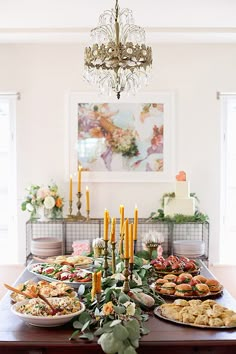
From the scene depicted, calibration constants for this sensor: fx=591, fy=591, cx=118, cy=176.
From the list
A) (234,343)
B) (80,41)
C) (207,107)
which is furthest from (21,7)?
(234,343)

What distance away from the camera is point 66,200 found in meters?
5.39

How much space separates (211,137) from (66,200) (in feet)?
4.72

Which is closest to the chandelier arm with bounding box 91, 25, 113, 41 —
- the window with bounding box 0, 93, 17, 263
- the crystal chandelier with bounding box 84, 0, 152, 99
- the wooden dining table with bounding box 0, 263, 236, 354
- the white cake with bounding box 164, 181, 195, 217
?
the crystal chandelier with bounding box 84, 0, 152, 99

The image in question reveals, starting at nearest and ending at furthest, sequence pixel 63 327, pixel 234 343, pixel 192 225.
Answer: pixel 234 343 < pixel 63 327 < pixel 192 225

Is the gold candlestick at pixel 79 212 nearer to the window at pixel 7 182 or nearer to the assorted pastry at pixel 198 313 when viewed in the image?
the window at pixel 7 182

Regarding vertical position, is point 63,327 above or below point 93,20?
below

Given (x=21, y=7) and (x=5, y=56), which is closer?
(x=21, y=7)

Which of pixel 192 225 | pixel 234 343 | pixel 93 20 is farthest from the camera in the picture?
pixel 192 225

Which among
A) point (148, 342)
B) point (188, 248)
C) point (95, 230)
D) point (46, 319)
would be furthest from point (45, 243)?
point (148, 342)

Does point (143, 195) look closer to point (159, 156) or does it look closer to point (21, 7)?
point (159, 156)

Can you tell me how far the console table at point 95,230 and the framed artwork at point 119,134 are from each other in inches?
18.4

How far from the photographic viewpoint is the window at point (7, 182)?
213 inches

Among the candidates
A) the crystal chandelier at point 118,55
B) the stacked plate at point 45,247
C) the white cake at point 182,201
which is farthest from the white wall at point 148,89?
the crystal chandelier at point 118,55

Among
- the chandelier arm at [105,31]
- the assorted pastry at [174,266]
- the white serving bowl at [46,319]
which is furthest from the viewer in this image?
the assorted pastry at [174,266]
